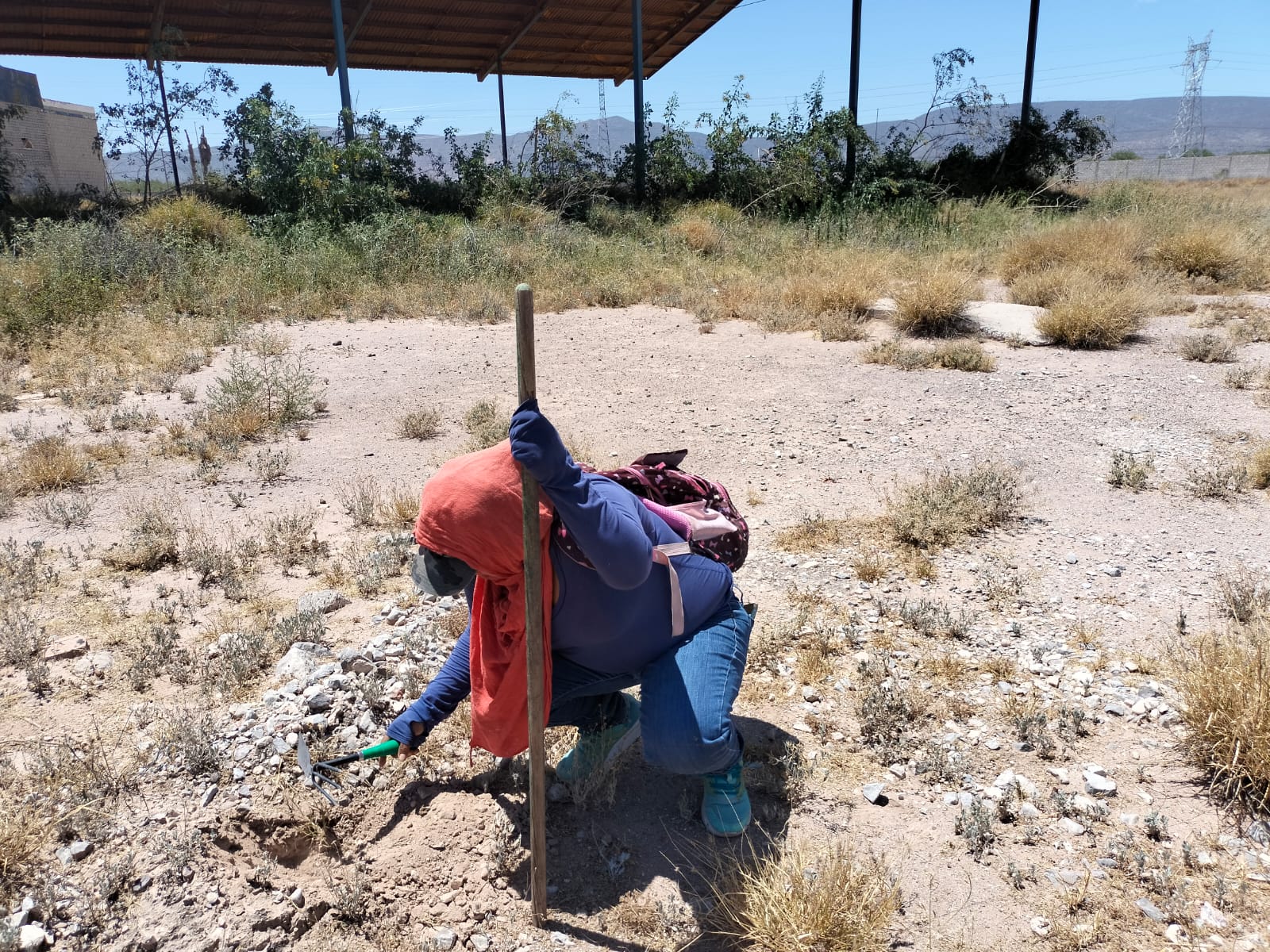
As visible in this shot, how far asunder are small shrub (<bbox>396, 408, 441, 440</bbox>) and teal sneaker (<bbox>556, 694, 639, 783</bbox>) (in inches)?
136

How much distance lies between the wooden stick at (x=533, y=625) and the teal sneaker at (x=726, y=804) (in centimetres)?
48

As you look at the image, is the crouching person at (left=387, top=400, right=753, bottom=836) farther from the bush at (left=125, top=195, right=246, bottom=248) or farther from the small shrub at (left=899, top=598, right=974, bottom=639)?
the bush at (left=125, top=195, right=246, bottom=248)

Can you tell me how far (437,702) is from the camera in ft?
7.61

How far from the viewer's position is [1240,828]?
2166mm

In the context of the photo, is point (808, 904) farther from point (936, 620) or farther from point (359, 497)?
point (359, 497)

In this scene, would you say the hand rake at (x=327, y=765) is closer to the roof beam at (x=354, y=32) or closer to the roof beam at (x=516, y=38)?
the roof beam at (x=354, y=32)

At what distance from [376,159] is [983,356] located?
10.0 metres

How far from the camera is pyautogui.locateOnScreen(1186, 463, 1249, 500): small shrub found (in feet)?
13.9

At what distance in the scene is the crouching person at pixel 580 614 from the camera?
1879 millimetres

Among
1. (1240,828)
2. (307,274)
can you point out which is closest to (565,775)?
(1240,828)

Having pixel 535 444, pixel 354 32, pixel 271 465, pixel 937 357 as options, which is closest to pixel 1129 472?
pixel 937 357

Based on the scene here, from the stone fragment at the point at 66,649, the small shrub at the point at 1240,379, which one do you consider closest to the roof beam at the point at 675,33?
the small shrub at the point at 1240,379

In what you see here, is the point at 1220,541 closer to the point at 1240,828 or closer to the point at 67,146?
the point at 1240,828

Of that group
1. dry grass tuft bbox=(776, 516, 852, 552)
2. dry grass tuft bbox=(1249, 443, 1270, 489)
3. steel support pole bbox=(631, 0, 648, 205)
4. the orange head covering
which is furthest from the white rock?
steel support pole bbox=(631, 0, 648, 205)
